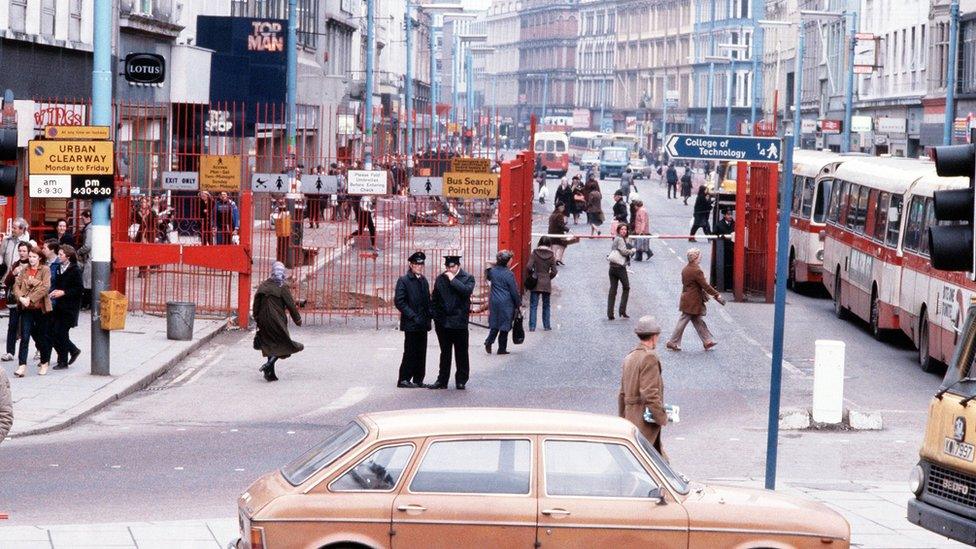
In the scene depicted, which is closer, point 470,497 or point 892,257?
point 470,497

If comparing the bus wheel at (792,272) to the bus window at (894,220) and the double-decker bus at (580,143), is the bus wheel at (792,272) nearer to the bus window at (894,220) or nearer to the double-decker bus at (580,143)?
the bus window at (894,220)

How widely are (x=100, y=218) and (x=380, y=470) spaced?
11.9 m

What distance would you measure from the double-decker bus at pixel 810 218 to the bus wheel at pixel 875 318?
655cm

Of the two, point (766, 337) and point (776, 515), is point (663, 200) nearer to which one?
point (766, 337)

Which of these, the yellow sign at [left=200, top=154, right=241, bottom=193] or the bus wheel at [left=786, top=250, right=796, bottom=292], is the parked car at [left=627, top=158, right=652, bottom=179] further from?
the yellow sign at [left=200, top=154, right=241, bottom=193]

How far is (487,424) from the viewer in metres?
9.55

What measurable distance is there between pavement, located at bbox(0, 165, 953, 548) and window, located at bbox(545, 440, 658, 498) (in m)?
3.12

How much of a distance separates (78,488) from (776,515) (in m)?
6.46

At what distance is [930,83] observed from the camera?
63156 mm

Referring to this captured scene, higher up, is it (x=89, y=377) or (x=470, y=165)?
(x=470, y=165)

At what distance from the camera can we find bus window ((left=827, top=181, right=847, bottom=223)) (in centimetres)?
3202

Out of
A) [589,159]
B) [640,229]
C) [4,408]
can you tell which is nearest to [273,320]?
[4,408]

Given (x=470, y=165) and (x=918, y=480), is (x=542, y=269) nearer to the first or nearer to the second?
(x=470, y=165)

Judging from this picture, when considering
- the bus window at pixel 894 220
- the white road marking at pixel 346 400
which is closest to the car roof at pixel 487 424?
the white road marking at pixel 346 400
